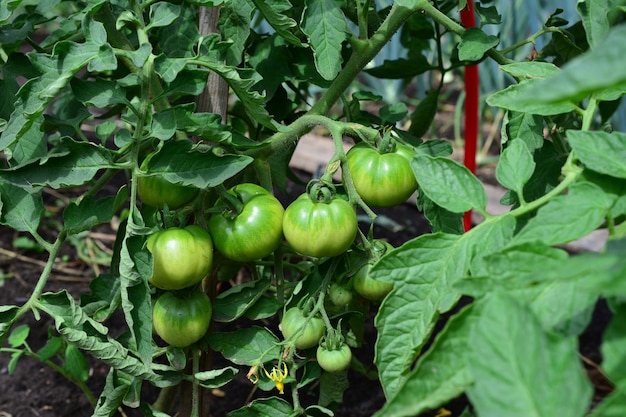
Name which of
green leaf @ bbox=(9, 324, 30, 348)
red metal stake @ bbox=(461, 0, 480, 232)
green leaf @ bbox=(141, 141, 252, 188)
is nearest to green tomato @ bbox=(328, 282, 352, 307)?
green leaf @ bbox=(141, 141, 252, 188)

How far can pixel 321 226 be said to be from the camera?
87cm

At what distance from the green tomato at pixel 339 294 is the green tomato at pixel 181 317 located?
18 cm

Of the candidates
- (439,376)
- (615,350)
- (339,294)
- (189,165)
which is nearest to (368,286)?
(339,294)

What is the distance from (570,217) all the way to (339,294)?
1.34 feet

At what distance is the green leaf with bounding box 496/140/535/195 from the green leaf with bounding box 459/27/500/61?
0.26 meters

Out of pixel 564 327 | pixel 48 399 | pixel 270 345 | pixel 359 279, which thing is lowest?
pixel 48 399

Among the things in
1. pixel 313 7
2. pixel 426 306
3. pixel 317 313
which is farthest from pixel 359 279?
pixel 313 7

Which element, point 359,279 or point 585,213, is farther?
point 359,279

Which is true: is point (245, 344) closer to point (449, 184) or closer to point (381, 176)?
point (381, 176)

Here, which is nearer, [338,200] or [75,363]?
[338,200]

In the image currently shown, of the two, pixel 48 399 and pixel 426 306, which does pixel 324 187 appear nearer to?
pixel 426 306

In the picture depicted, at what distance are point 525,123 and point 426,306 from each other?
365 millimetres

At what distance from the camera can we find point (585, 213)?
0.62 meters

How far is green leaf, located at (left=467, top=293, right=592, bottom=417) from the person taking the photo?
437 millimetres
